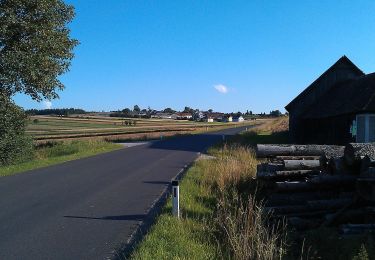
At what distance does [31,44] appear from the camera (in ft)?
78.0

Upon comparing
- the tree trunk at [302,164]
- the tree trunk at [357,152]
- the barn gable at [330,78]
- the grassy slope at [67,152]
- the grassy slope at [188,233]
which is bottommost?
the grassy slope at [67,152]

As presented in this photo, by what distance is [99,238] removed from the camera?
7.82m

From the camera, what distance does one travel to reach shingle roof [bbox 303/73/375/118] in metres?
26.5

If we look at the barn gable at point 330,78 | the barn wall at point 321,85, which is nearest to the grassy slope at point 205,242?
the barn wall at point 321,85

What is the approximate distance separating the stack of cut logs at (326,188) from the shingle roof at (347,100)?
49.2 feet

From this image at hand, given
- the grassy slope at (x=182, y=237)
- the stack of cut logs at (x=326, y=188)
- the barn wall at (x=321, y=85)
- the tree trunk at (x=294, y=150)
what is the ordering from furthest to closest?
the barn wall at (x=321, y=85)
the tree trunk at (x=294, y=150)
the stack of cut logs at (x=326, y=188)
the grassy slope at (x=182, y=237)

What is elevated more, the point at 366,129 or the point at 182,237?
the point at 366,129

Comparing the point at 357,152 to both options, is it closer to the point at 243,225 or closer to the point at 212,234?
the point at 243,225

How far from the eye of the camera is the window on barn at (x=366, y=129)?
26.1 metres

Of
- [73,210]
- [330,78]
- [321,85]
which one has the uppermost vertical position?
[330,78]

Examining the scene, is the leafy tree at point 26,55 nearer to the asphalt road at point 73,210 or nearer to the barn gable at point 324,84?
the asphalt road at point 73,210

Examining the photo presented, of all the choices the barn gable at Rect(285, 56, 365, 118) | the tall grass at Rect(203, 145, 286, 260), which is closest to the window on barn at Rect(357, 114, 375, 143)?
the barn gable at Rect(285, 56, 365, 118)

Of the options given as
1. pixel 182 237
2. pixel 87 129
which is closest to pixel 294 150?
pixel 182 237

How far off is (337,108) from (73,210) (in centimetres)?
2321
